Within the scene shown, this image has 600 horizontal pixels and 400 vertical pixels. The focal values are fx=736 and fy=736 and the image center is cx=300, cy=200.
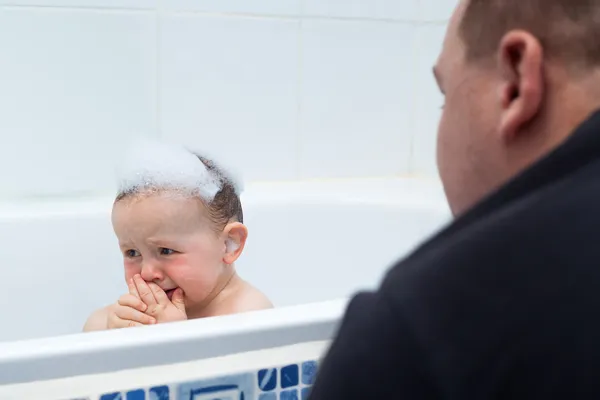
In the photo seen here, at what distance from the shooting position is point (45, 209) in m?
1.26

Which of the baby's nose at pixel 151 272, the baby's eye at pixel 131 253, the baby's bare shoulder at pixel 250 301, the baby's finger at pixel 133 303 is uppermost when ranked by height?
the baby's eye at pixel 131 253

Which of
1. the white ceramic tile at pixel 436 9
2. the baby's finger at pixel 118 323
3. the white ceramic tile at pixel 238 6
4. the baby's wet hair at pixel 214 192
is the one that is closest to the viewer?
the baby's finger at pixel 118 323

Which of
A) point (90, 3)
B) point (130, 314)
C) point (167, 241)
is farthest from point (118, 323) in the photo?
point (90, 3)

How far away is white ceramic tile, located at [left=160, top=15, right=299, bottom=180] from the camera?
4.46 feet

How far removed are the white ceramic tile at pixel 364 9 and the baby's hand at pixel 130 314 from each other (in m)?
0.70

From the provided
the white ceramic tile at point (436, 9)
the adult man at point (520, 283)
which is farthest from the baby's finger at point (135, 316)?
the white ceramic tile at point (436, 9)

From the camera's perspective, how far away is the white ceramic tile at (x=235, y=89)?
1359 mm

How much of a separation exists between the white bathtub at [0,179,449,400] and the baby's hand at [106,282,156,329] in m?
0.29

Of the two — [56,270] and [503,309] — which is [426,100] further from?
[503,309]

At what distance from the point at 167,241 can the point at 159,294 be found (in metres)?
0.08

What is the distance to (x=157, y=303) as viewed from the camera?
40.8 inches

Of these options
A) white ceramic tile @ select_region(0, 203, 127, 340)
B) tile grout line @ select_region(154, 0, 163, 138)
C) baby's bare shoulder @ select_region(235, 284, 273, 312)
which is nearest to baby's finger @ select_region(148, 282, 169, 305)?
baby's bare shoulder @ select_region(235, 284, 273, 312)

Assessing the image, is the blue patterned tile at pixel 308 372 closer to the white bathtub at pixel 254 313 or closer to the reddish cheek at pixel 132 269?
the white bathtub at pixel 254 313

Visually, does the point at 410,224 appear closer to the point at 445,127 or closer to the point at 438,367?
the point at 445,127
